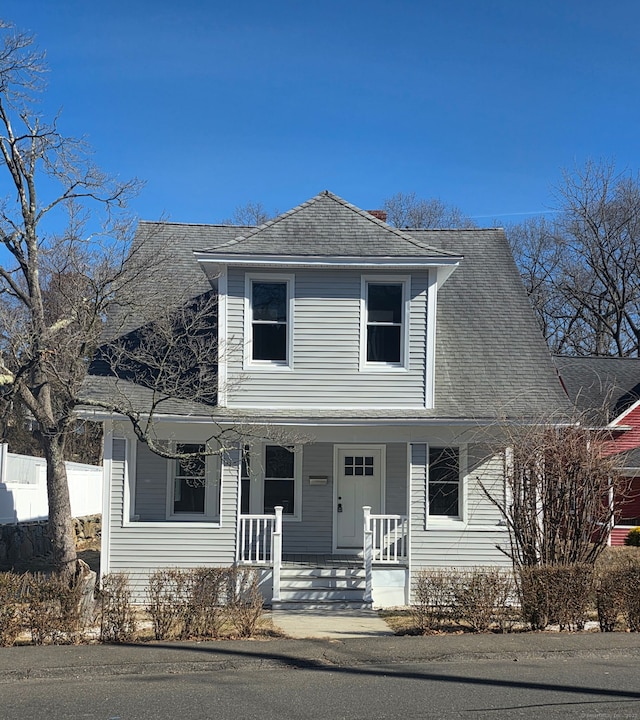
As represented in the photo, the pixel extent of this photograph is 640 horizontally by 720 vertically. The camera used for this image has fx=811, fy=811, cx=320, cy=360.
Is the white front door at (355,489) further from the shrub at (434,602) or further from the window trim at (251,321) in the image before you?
the shrub at (434,602)

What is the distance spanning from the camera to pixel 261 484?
16.0 m

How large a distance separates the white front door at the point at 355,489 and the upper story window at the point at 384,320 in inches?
87.8

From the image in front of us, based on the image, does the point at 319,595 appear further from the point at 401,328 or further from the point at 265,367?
the point at 401,328

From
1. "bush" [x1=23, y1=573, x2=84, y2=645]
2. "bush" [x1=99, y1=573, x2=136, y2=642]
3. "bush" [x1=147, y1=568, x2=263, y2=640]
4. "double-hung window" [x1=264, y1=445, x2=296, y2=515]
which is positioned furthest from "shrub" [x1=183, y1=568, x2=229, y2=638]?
"double-hung window" [x1=264, y1=445, x2=296, y2=515]

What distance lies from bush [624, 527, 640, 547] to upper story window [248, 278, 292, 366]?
12.9 meters

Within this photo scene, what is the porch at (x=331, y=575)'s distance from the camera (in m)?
13.8

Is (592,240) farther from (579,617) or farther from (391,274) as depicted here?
(579,617)

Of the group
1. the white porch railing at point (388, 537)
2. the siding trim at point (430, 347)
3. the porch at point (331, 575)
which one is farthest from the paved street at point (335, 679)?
the siding trim at point (430, 347)

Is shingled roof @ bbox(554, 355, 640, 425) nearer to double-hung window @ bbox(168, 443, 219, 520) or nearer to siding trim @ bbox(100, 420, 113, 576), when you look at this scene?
double-hung window @ bbox(168, 443, 219, 520)

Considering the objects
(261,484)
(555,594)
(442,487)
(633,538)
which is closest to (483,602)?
(555,594)

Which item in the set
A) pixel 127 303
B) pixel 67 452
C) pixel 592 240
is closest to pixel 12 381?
pixel 127 303

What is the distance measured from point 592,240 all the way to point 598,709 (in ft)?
116

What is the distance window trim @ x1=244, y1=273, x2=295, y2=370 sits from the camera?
14.7 meters

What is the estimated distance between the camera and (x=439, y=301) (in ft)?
56.5
